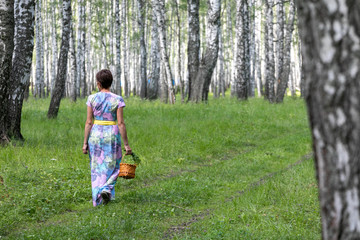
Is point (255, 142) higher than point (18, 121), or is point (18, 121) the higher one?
point (18, 121)

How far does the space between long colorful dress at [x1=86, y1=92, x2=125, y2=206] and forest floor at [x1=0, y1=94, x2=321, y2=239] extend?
37cm

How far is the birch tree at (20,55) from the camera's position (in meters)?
10.8

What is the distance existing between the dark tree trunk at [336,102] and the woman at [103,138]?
464cm

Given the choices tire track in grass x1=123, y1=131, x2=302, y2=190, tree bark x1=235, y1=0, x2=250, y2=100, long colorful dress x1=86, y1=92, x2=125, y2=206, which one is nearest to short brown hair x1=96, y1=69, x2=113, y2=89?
long colorful dress x1=86, y1=92, x2=125, y2=206

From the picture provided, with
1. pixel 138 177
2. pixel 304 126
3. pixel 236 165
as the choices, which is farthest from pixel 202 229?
pixel 304 126

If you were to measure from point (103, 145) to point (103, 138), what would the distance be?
0.36ft

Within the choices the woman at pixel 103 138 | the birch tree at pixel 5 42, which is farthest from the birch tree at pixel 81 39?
the woman at pixel 103 138

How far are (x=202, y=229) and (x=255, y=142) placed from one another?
311 inches

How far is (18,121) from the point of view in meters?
10.7

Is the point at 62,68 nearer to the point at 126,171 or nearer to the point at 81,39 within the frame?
the point at 126,171

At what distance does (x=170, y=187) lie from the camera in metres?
7.59

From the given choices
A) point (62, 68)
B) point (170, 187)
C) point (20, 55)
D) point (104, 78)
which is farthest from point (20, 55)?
point (170, 187)

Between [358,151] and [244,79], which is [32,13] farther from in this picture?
[244,79]

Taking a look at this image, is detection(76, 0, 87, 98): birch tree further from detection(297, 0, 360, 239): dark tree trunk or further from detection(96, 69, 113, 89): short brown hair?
detection(297, 0, 360, 239): dark tree trunk
